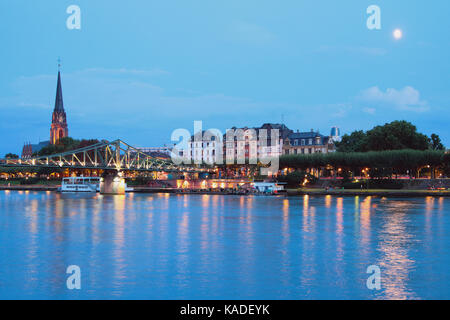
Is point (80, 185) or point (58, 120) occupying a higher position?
point (58, 120)

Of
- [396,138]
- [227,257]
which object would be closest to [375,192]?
[396,138]

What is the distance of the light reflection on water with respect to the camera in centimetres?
1848

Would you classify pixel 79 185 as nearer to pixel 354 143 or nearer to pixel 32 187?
pixel 32 187

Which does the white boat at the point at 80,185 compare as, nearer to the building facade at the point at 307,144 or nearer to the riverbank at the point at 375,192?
the building facade at the point at 307,144

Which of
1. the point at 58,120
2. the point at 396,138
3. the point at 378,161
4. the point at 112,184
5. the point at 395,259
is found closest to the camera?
the point at 395,259

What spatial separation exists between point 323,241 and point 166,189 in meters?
74.6

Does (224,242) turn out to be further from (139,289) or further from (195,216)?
(195,216)

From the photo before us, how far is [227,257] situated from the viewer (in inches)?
978

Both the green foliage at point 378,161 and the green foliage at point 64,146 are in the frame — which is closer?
the green foliage at point 378,161

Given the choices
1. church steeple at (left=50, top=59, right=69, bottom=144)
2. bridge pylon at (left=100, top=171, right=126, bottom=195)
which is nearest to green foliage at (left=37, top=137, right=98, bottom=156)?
bridge pylon at (left=100, top=171, right=126, bottom=195)

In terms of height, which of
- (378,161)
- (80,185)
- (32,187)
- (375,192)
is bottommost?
(32,187)

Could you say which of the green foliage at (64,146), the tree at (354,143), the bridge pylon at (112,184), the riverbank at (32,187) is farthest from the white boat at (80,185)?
the tree at (354,143)

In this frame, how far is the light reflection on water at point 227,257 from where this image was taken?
60.6ft
